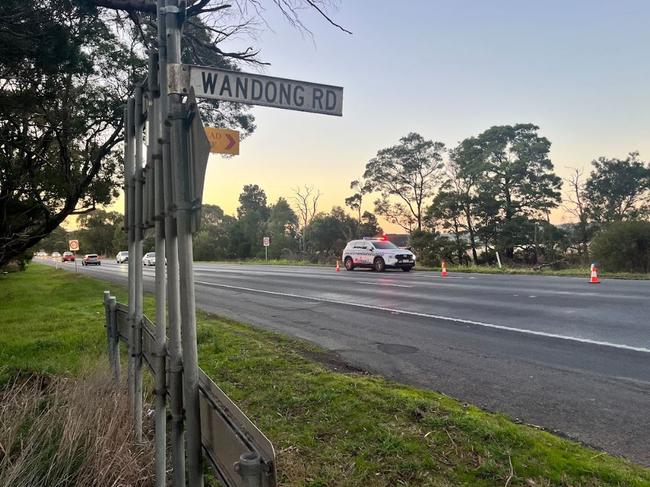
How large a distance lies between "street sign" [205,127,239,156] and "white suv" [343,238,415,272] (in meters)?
23.5

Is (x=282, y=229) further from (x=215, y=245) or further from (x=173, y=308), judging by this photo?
(x=173, y=308)

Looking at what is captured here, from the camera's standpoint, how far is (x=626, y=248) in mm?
24422

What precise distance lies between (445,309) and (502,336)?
10.1 feet

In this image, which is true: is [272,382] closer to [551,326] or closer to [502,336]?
[502,336]

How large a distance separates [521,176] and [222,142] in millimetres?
41124

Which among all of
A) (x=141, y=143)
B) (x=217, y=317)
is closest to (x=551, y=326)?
(x=217, y=317)

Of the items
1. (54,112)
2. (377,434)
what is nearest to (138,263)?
(377,434)

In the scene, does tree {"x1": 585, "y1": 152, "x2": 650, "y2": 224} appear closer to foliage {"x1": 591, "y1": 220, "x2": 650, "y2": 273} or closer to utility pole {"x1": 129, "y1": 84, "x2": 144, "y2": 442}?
foliage {"x1": 591, "y1": 220, "x2": 650, "y2": 273}

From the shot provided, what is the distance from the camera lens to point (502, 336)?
795cm

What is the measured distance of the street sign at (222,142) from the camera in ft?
9.17

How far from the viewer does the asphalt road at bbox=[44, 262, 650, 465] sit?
4578 mm

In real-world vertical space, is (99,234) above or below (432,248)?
above

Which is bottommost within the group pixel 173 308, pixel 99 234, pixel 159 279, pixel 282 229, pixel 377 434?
pixel 377 434

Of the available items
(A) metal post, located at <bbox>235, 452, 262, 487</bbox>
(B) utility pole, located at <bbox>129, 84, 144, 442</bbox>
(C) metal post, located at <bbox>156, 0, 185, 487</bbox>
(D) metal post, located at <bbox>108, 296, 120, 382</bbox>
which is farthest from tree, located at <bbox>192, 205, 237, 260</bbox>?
(A) metal post, located at <bbox>235, 452, 262, 487</bbox>
